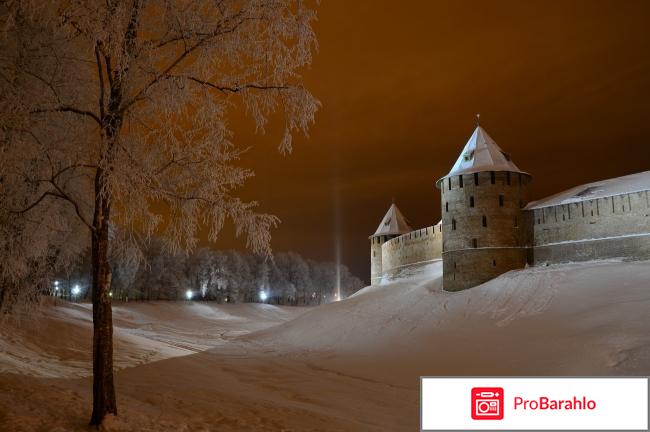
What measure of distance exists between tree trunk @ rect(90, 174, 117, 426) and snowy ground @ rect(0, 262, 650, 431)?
1.71ft

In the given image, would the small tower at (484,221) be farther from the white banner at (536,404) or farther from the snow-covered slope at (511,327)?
the white banner at (536,404)

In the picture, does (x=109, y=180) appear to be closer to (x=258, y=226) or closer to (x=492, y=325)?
(x=258, y=226)

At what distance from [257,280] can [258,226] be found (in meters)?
86.5

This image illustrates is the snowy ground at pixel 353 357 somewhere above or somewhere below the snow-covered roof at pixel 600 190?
below

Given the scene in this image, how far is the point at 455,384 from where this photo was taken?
8406 mm

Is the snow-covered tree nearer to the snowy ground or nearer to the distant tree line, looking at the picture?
the snowy ground

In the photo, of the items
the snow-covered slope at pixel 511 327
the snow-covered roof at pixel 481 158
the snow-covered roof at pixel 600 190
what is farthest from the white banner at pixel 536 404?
the snow-covered roof at pixel 481 158

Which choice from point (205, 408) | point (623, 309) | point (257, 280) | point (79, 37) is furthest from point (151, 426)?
point (257, 280)

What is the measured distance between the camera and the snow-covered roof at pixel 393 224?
172 feet

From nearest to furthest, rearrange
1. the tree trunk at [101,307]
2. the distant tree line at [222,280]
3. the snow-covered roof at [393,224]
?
the tree trunk at [101,307]
the snow-covered roof at [393,224]
the distant tree line at [222,280]

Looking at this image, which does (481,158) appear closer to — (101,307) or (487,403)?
(487,403)

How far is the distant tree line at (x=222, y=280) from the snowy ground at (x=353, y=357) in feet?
94.2

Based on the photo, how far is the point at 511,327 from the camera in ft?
67.4

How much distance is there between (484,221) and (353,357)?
1239cm
